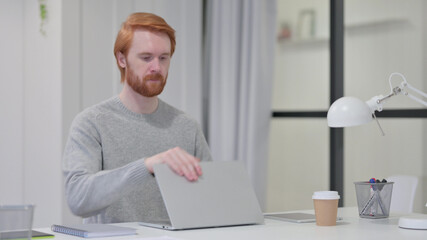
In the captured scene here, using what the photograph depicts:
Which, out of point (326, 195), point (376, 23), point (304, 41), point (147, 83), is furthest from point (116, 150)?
point (304, 41)

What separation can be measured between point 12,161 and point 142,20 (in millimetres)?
1816

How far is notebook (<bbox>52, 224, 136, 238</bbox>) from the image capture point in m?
1.80

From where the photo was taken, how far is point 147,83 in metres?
2.45

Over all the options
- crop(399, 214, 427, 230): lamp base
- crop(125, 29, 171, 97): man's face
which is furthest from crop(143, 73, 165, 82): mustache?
crop(399, 214, 427, 230): lamp base

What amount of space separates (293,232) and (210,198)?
0.27 metres

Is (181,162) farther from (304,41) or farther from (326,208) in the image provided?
(304,41)

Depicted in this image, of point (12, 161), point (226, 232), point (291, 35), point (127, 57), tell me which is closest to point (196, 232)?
point (226, 232)

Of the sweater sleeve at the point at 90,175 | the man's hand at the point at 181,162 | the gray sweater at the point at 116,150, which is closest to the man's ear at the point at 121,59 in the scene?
the gray sweater at the point at 116,150

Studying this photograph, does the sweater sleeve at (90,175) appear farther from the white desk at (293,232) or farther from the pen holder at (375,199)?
the pen holder at (375,199)

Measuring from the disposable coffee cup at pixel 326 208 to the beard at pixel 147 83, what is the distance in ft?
2.43

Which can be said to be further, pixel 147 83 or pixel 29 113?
pixel 29 113

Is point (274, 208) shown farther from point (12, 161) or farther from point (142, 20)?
point (142, 20)

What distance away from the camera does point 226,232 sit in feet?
6.19

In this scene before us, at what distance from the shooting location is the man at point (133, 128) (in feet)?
7.75
